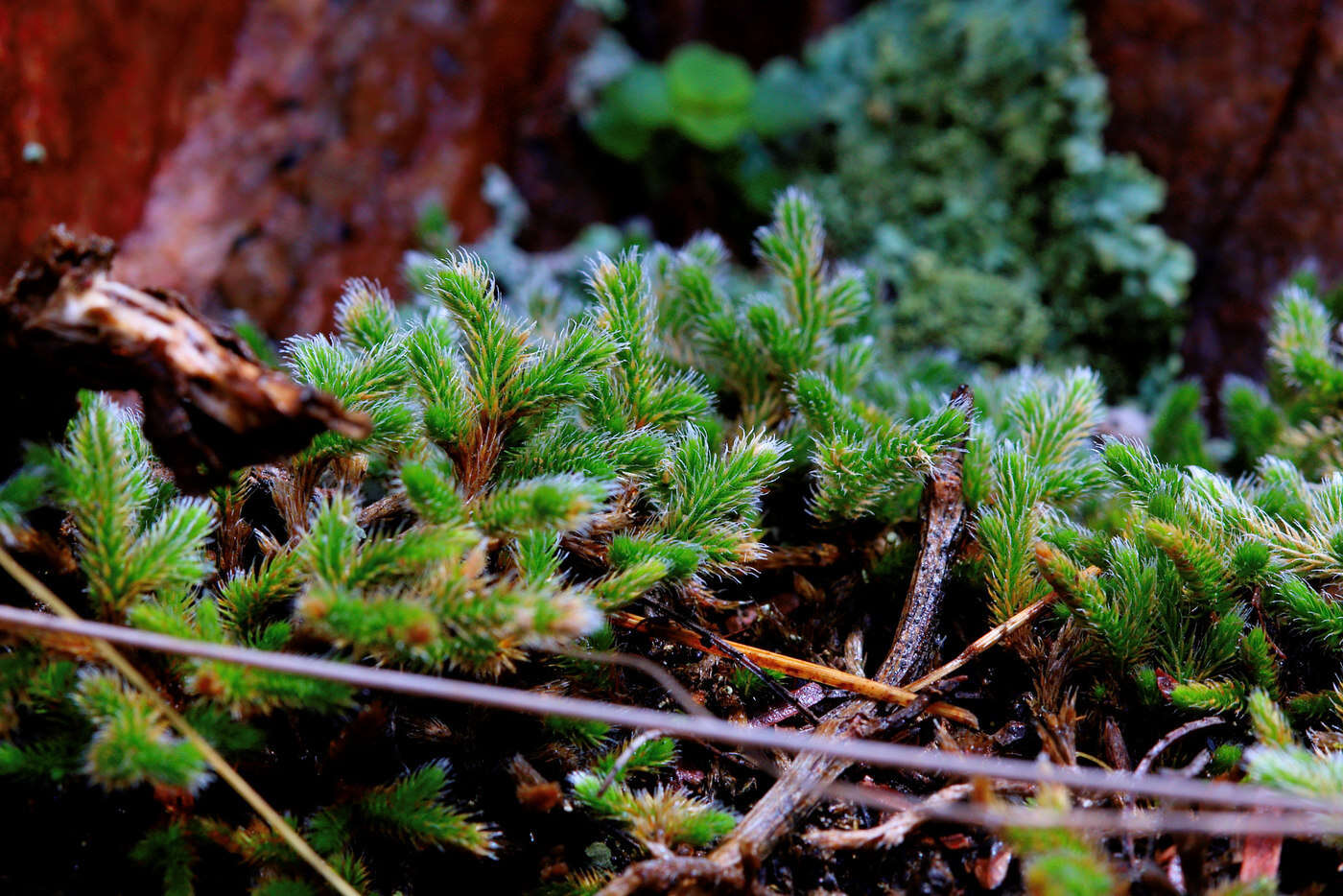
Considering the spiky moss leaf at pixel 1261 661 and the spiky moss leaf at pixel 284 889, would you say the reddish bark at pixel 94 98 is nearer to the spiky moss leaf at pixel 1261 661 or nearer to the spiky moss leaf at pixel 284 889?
the spiky moss leaf at pixel 284 889

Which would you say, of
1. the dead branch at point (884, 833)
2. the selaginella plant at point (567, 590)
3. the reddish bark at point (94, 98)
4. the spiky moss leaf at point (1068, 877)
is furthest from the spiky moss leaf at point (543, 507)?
the reddish bark at point (94, 98)

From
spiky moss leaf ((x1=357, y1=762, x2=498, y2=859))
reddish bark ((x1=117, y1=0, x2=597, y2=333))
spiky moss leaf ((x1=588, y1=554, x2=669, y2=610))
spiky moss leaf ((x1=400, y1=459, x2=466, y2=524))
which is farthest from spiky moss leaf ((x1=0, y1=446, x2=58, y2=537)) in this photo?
reddish bark ((x1=117, y1=0, x2=597, y2=333))

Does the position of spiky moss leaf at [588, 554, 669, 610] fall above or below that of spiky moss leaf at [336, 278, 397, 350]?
below

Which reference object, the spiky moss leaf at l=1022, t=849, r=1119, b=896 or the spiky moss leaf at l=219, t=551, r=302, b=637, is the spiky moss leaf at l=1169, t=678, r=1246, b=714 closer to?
the spiky moss leaf at l=1022, t=849, r=1119, b=896

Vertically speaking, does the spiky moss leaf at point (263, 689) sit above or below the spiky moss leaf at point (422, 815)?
above

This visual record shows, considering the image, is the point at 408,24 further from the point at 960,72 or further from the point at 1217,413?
the point at 1217,413

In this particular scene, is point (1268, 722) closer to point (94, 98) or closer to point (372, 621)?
point (372, 621)

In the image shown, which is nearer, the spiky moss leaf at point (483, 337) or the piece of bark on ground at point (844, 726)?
the piece of bark on ground at point (844, 726)

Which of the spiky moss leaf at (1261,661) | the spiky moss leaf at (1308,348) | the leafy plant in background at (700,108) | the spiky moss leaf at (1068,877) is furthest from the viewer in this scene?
the leafy plant in background at (700,108)
